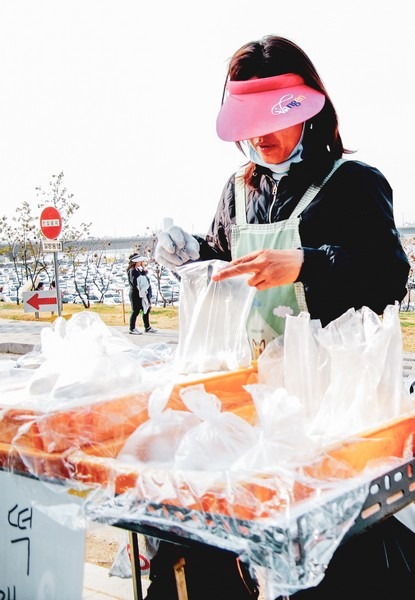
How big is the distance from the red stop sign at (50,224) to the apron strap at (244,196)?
340 inches

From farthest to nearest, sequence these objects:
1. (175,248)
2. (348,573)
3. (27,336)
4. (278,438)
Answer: (27,336) → (175,248) → (348,573) → (278,438)

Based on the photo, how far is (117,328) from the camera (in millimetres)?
13008

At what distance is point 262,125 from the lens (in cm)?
170

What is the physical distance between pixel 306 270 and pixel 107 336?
598 mm

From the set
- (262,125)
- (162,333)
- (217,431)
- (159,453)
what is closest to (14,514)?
(159,453)

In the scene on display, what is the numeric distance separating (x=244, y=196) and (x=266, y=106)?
1.12ft

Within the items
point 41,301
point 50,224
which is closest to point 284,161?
point 41,301

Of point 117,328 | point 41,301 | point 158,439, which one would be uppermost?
point 158,439

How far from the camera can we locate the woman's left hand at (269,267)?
1459 mm

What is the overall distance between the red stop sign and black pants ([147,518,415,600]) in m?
9.23

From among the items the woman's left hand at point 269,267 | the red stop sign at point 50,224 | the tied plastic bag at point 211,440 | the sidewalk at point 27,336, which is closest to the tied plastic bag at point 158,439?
the tied plastic bag at point 211,440

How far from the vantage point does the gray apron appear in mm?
1767

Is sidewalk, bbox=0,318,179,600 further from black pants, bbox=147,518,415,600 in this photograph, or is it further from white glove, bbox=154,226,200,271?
white glove, bbox=154,226,200,271

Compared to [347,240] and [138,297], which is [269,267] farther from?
[138,297]
